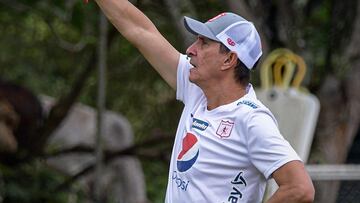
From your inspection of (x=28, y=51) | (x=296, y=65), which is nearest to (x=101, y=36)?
(x=296, y=65)

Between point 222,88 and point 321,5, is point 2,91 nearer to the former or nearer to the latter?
point 321,5

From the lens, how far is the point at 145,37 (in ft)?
16.9

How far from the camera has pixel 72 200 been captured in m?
8.95

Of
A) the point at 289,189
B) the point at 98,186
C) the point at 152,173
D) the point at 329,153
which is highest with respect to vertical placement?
the point at 289,189

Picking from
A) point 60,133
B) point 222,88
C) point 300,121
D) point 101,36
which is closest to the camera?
point 222,88

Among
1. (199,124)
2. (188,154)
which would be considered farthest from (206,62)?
(188,154)

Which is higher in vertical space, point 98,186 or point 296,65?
point 296,65

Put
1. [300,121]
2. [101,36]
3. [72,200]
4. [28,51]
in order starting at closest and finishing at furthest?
1. [300,121]
2. [101,36]
3. [72,200]
4. [28,51]

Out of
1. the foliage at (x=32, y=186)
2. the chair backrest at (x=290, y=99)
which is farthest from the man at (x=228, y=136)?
the foliage at (x=32, y=186)

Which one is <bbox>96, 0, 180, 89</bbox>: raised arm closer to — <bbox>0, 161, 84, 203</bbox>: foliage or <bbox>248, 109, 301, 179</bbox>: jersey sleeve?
<bbox>248, 109, 301, 179</bbox>: jersey sleeve

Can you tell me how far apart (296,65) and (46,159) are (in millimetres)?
2859

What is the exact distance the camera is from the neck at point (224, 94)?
4.68 meters

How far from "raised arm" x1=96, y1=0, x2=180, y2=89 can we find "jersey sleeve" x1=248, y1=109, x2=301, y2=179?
2.23ft

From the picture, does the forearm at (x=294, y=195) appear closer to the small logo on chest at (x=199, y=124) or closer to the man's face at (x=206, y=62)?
the small logo on chest at (x=199, y=124)
